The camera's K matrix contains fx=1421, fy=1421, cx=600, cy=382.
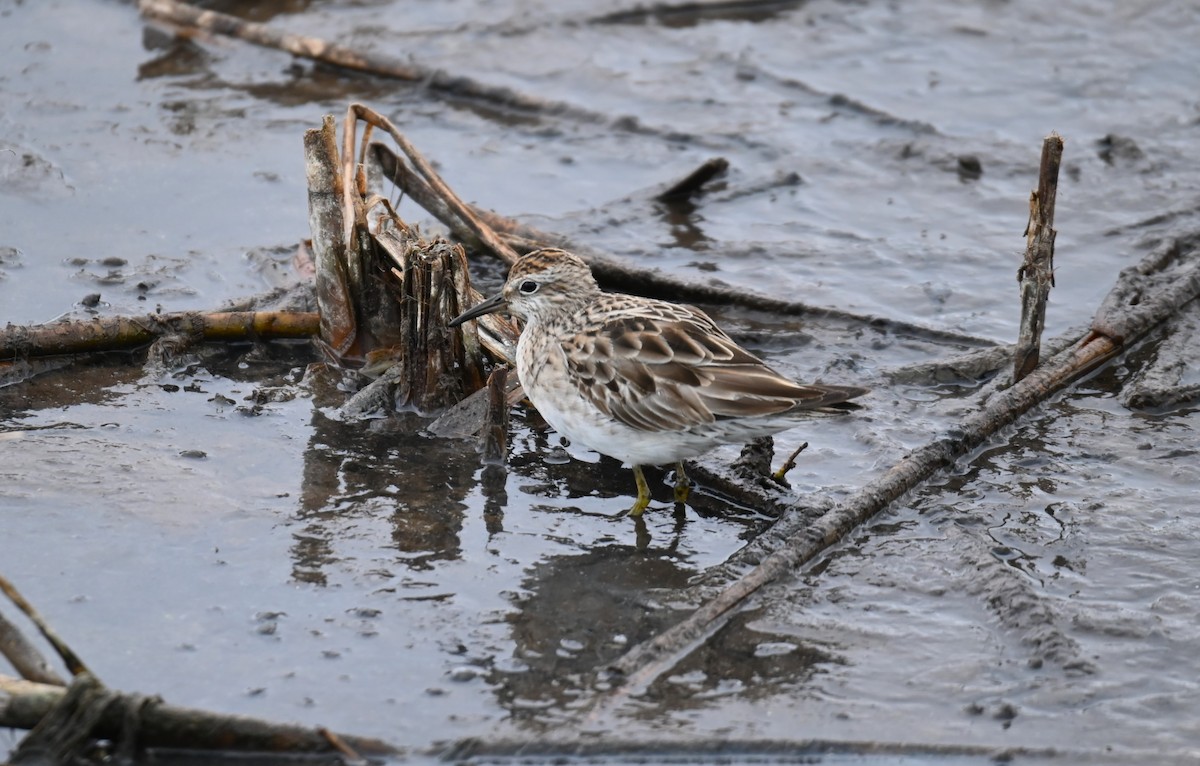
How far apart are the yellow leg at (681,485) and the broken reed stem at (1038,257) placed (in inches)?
85.4

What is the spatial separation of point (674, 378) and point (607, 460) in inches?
42.5

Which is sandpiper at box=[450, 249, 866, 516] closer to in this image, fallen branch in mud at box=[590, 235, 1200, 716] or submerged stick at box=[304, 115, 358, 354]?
fallen branch in mud at box=[590, 235, 1200, 716]

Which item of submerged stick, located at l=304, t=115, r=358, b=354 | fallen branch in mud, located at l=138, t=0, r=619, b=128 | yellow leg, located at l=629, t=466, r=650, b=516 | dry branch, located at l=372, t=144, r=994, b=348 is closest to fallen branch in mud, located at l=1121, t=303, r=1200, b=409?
dry branch, located at l=372, t=144, r=994, b=348

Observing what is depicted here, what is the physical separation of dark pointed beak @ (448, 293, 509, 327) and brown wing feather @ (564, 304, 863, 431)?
656 millimetres

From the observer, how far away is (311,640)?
239 inches

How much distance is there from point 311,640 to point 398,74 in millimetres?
8079

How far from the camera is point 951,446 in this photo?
7.58m

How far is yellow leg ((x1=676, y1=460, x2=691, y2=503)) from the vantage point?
24.5ft

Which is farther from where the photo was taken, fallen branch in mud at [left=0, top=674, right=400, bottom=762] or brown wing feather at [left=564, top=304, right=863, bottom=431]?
brown wing feather at [left=564, top=304, right=863, bottom=431]

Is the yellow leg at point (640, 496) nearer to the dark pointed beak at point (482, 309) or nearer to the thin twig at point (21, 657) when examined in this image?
the dark pointed beak at point (482, 309)

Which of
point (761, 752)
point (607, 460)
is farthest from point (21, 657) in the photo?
point (607, 460)

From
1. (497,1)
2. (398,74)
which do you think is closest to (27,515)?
(398,74)

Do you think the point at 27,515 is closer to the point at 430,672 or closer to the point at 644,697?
the point at 430,672

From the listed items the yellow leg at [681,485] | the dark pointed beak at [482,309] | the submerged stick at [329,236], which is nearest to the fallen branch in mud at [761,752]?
the yellow leg at [681,485]
